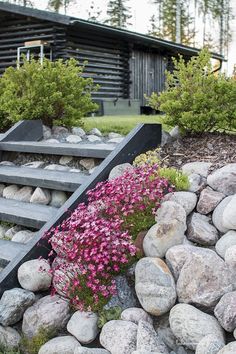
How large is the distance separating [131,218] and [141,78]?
13.5 meters

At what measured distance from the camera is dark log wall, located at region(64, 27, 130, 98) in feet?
45.2

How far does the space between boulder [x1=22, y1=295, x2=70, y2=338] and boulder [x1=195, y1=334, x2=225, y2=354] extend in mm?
961

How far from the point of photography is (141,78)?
16.2 metres

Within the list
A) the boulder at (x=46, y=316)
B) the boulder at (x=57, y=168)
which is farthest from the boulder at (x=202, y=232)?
the boulder at (x=57, y=168)

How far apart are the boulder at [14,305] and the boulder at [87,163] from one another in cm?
172

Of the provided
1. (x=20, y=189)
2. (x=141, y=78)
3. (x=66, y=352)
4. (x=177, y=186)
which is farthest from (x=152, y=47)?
(x=66, y=352)

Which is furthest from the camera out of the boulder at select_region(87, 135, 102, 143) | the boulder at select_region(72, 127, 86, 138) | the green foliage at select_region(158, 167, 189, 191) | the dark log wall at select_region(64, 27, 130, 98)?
the dark log wall at select_region(64, 27, 130, 98)

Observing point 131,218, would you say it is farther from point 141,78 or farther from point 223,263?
point 141,78

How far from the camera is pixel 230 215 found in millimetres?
2996

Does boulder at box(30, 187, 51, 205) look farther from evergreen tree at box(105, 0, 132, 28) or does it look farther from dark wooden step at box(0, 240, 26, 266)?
evergreen tree at box(105, 0, 132, 28)

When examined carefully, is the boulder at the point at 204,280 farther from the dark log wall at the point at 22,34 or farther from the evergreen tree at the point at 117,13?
the evergreen tree at the point at 117,13

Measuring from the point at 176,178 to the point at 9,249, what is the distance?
1.43 metres

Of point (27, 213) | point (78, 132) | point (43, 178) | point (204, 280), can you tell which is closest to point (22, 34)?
point (78, 132)

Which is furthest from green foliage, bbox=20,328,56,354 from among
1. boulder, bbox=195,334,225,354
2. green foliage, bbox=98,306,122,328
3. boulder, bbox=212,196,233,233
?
boulder, bbox=212,196,233,233
